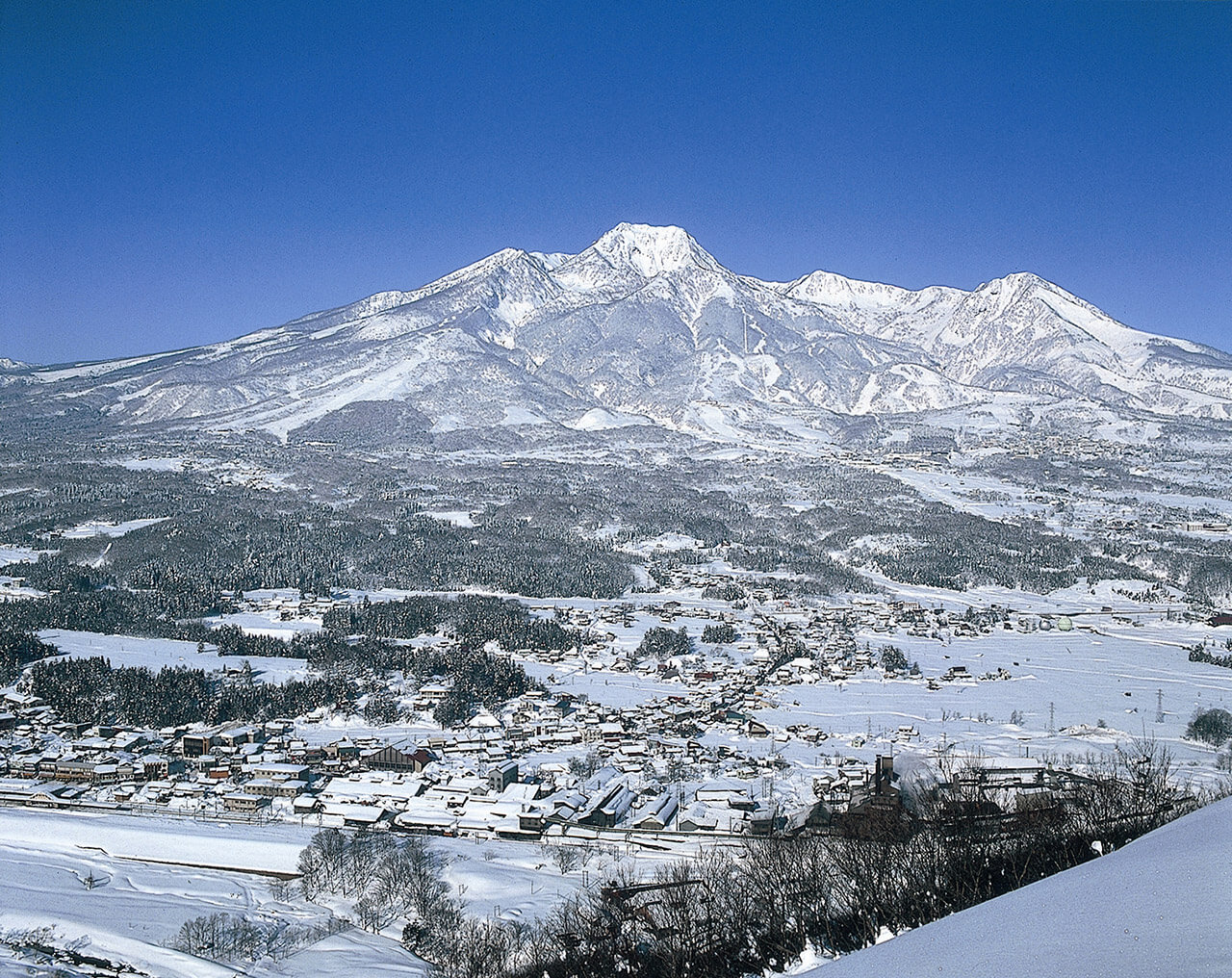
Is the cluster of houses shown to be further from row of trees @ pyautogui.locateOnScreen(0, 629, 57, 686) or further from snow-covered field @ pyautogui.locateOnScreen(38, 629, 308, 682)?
snow-covered field @ pyautogui.locateOnScreen(38, 629, 308, 682)

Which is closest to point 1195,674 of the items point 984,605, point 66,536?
point 984,605

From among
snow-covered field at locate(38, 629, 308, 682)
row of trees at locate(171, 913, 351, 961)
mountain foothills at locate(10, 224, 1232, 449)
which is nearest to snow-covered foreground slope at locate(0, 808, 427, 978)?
row of trees at locate(171, 913, 351, 961)

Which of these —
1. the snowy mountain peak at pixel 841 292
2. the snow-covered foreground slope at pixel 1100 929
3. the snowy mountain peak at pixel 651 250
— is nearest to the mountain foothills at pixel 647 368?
the snowy mountain peak at pixel 651 250

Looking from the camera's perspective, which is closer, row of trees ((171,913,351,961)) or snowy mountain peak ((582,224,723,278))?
row of trees ((171,913,351,961))

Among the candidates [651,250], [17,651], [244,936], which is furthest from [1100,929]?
[651,250]

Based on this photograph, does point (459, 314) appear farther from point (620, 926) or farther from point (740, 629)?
point (620, 926)

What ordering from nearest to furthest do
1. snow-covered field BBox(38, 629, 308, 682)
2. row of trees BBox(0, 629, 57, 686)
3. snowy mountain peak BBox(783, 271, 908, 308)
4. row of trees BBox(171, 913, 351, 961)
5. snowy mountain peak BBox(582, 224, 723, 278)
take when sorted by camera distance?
row of trees BBox(171, 913, 351, 961)
row of trees BBox(0, 629, 57, 686)
snow-covered field BBox(38, 629, 308, 682)
snowy mountain peak BBox(582, 224, 723, 278)
snowy mountain peak BBox(783, 271, 908, 308)
